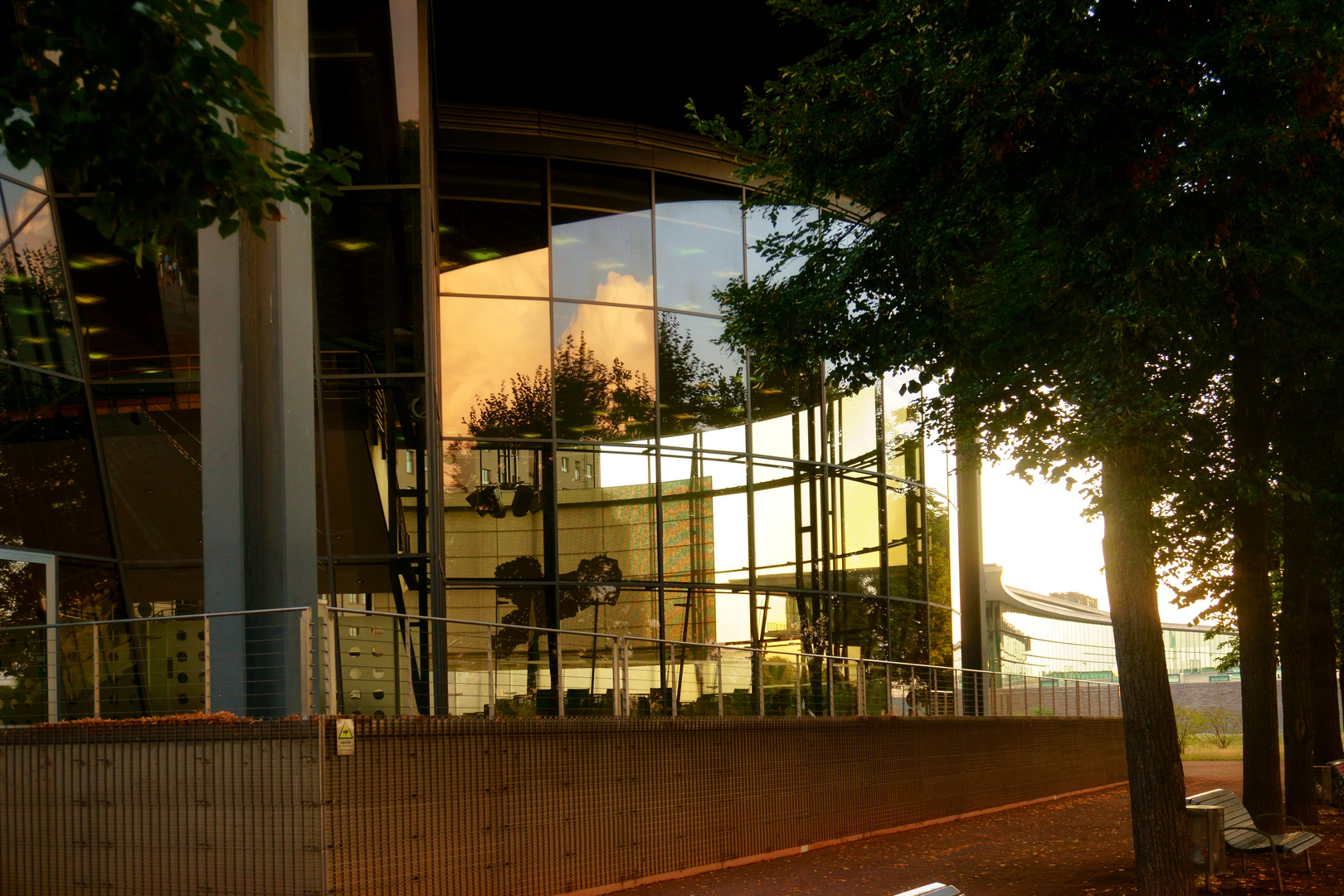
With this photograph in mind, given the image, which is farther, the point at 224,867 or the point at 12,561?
the point at 12,561

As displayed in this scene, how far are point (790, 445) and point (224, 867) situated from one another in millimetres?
14632

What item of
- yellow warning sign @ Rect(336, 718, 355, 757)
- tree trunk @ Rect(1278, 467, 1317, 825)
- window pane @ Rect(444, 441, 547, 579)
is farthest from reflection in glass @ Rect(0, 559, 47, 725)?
tree trunk @ Rect(1278, 467, 1317, 825)

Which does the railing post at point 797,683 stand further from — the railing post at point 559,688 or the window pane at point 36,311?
the window pane at point 36,311

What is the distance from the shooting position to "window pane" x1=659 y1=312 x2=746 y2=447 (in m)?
20.0

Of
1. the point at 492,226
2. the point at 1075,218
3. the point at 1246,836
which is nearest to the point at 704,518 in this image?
the point at 492,226

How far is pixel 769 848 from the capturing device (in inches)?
507

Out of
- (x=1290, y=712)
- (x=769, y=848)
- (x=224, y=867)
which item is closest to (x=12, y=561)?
(x=224, y=867)

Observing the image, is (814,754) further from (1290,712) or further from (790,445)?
(790,445)

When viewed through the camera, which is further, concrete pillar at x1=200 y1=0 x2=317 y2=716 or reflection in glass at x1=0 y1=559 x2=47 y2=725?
reflection in glass at x1=0 y1=559 x2=47 y2=725

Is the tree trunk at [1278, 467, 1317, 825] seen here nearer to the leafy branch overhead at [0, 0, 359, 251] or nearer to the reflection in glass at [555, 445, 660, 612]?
the reflection in glass at [555, 445, 660, 612]

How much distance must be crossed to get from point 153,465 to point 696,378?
8.35 meters

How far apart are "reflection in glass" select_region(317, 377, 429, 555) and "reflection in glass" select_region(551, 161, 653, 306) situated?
4.50m

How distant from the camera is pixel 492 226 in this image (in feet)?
63.2

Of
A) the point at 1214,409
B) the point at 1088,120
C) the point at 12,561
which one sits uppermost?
the point at 1088,120
